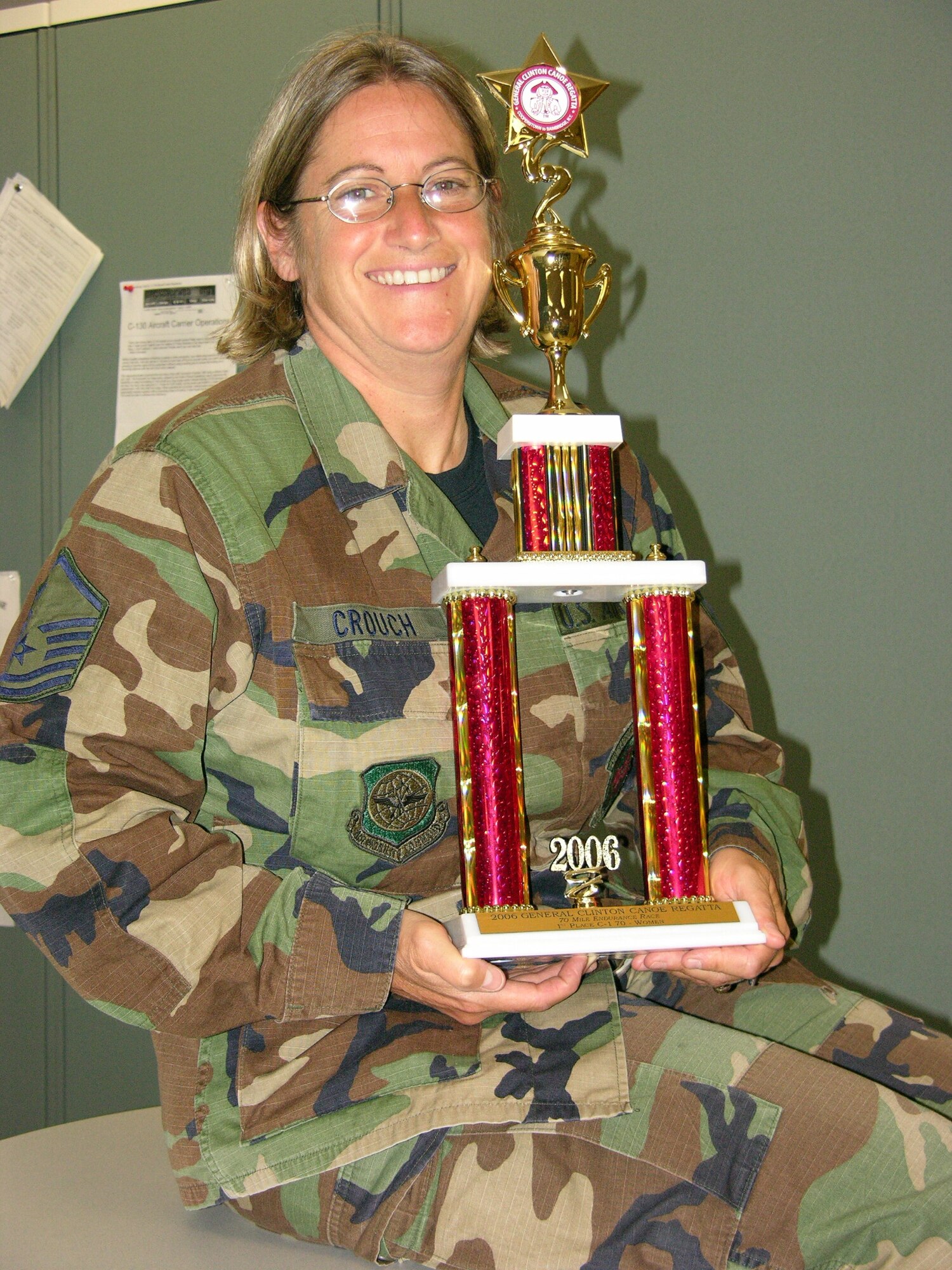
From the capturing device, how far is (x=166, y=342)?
2.01 meters

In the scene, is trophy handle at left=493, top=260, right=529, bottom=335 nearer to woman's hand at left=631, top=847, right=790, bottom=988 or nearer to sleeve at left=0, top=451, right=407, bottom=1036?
sleeve at left=0, top=451, right=407, bottom=1036

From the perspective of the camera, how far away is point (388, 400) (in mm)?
1173

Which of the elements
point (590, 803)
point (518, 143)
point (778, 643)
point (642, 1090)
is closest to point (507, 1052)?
point (642, 1090)

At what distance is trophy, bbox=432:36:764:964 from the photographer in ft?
2.94

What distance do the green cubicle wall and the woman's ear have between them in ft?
2.48

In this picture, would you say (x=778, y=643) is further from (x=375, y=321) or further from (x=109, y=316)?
(x=109, y=316)

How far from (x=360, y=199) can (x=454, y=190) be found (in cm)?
9

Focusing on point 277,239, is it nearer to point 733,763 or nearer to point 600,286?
point 600,286

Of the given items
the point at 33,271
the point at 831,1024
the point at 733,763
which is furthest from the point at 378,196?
the point at 33,271

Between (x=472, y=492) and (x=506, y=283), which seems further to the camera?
(x=472, y=492)

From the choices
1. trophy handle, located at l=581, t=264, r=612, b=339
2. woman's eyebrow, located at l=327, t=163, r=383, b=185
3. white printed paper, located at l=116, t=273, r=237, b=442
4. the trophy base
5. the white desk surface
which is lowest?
the white desk surface

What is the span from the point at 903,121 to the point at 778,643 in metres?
0.81

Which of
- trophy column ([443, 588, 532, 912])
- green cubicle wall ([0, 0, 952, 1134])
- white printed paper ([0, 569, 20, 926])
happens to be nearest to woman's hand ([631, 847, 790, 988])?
trophy column ([443, 588, 532, 912])

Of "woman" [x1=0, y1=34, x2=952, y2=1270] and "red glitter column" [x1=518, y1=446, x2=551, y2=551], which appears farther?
"red glitter column" [x1=518, y1=446, x2=551, y2=551]
